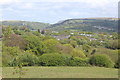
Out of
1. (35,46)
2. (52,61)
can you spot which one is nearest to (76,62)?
(52,61)

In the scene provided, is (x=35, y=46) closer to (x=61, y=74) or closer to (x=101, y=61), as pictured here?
(x=101, y=61)

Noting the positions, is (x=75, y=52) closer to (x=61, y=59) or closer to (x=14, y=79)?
(x=61, y=59)

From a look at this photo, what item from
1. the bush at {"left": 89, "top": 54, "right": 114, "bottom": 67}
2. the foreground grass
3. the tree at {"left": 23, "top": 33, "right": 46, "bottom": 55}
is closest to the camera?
the foreground grass

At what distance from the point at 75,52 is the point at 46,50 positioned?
6.48 meters

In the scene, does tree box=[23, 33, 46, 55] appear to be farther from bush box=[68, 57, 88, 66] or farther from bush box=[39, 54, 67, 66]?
bush box=[68, 57, 88, 66]

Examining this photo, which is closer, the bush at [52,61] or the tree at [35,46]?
the bush at [52,61]

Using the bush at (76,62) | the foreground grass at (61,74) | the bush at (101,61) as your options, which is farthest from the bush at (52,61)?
the foreground grass at (61,74)

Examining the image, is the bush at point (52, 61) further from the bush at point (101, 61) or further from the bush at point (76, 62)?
the bush at point (101, 61)

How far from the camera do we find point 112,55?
139 ft

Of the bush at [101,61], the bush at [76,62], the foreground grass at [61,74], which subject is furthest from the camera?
the bush at [76,62]

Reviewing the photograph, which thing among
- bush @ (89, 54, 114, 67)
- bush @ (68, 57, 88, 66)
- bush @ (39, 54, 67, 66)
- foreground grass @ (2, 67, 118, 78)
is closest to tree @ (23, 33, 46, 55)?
bush @ (39, 54, 67, 66)

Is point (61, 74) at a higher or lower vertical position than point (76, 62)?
higher

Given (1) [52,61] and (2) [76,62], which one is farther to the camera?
(2) [76,62]

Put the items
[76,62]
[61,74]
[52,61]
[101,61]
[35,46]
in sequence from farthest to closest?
[35,46], [76,62], [52,61], [101,61], [61,74]
